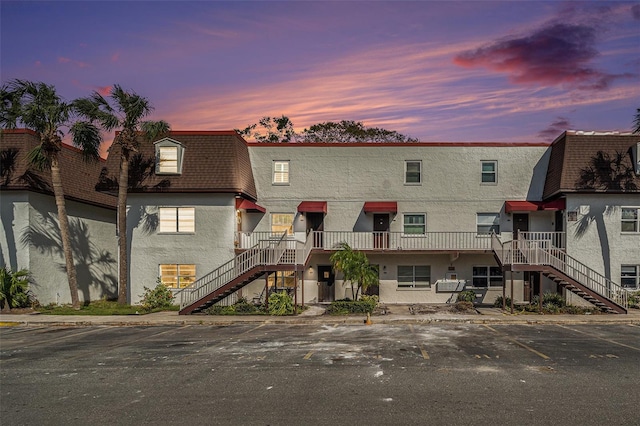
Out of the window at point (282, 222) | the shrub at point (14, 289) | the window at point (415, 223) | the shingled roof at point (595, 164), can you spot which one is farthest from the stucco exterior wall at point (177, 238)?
the shingled roof at point (595, 164)

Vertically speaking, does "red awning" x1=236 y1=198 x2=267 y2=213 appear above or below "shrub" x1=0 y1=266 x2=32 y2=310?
above

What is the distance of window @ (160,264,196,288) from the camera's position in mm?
28203

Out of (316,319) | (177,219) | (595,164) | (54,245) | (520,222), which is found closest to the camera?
(316,319)

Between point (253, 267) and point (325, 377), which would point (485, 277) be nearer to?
point (253, 267)

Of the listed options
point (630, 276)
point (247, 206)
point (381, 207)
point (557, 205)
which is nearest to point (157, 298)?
point (247, 206)

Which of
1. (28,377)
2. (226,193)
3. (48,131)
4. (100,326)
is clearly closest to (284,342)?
(28,377)

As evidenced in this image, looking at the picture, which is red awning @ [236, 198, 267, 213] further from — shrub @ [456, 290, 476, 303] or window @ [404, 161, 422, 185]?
shrub @ [456, 290, 476, 303]

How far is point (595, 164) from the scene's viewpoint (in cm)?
2753

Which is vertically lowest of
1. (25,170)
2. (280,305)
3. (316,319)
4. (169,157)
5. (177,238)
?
(316,319)

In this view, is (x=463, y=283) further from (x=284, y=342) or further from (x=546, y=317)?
(x=284, y=342)

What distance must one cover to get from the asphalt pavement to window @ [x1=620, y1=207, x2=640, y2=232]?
17.9 ft

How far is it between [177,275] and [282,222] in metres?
6.50

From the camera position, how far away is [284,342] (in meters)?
17.5

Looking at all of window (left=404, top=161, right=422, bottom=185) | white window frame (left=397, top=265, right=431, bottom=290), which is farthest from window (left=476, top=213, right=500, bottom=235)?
window (left=404, top=161, right=422, bottom=185)
